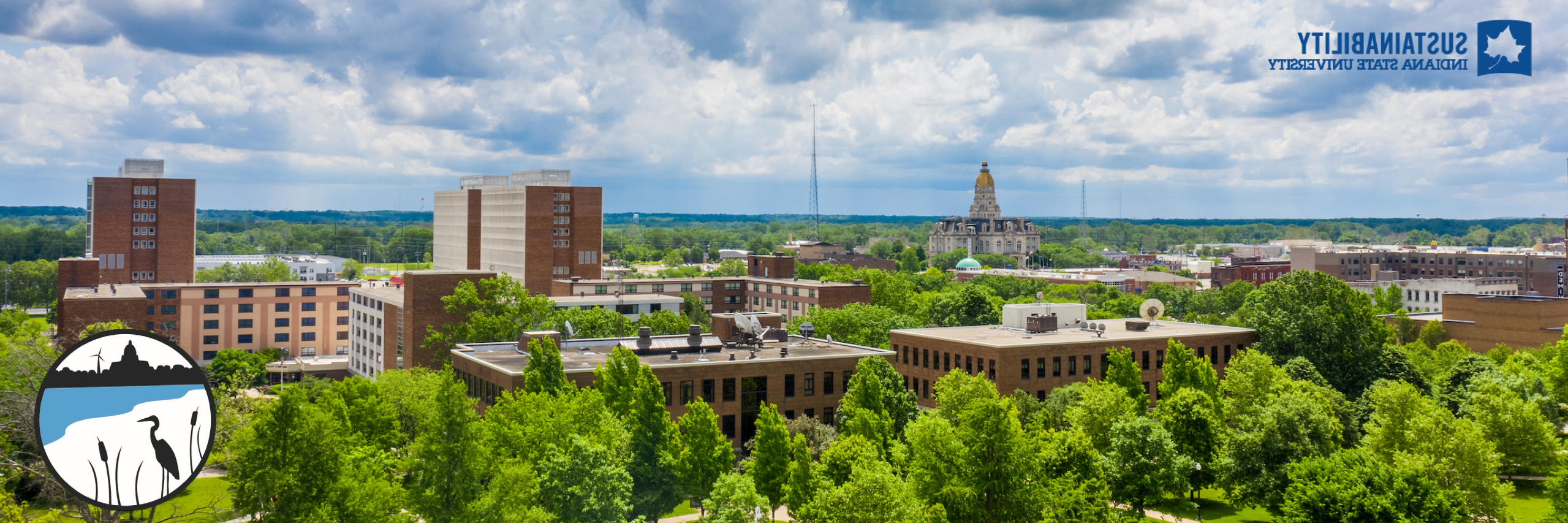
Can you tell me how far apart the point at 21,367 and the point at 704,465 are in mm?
43557

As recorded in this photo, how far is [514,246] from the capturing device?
164 meters

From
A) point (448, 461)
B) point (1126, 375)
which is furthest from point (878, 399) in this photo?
point (448, 461)

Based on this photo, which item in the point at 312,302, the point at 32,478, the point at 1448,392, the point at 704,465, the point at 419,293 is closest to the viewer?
the point at 704,465

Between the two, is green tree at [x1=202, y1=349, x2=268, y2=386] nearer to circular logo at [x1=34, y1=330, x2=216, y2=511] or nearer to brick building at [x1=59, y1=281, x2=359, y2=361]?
brick building at [x1=59, y1=281, x2=359, y2=361]

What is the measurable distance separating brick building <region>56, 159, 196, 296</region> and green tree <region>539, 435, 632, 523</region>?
419ft

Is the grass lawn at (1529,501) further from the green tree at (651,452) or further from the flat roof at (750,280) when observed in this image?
the flat roof at (750,280)

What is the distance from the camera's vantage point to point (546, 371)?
6738cm

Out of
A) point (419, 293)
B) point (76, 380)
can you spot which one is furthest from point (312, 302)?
point (76, 380)

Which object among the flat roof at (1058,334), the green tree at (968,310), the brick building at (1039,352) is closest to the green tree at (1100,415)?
the brick building at (1039,352)

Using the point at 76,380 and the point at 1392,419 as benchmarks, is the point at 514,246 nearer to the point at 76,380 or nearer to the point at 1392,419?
the point at 1392,419

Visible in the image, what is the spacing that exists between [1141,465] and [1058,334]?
37.6m

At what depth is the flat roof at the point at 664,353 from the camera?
76.4 m

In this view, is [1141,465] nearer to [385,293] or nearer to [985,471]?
[985,471]

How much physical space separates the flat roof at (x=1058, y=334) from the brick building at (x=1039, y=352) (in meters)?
0.06
